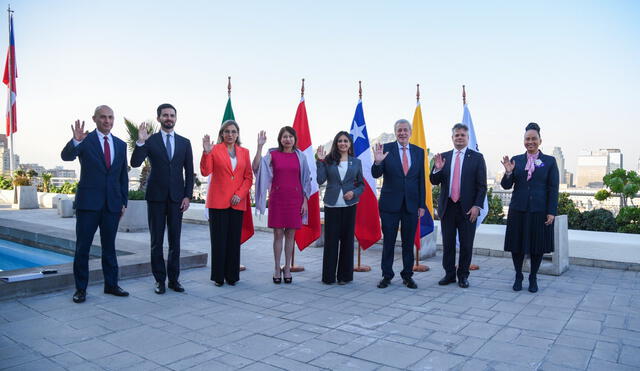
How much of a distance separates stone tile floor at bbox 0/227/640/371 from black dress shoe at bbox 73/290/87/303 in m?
0.07

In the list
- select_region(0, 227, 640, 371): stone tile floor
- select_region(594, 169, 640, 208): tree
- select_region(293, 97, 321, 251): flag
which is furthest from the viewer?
select_region(594, 169, 640, 208): tree

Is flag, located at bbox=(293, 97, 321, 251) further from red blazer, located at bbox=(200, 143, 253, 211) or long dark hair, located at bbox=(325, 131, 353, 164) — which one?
red blazer, located at bbox=(200, 143, 253, 211)

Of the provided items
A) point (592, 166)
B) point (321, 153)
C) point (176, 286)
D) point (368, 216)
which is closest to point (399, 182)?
point (321, 153)

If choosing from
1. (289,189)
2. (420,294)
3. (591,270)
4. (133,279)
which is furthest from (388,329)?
(591,270)

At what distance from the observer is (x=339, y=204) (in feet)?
15.7

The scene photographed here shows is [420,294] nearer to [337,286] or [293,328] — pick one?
[337,286]

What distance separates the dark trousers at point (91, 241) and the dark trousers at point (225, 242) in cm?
95

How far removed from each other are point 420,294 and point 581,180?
6686 cm

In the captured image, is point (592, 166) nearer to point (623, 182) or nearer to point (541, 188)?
point (623, 182)

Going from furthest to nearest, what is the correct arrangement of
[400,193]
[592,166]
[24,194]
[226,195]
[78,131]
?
[592,166], [24,194], [400,193], [226,195], [78,131]

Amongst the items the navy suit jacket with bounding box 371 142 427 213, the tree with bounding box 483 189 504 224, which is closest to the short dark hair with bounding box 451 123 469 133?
the navy suit jacket with bounding box 371 142 427 213

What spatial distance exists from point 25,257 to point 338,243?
226 inches

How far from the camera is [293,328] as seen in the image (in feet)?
10.7

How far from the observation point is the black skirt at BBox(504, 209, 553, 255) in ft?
15.1
